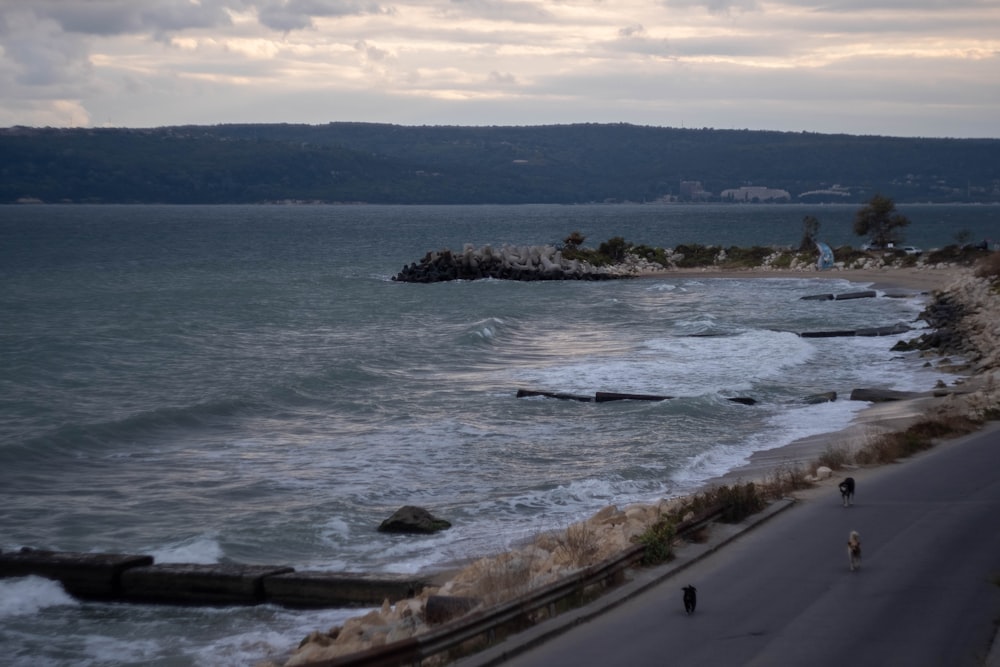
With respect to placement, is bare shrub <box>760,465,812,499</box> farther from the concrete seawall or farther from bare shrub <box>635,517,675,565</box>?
the concrete seawall

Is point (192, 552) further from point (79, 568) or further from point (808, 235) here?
point (808, 235)

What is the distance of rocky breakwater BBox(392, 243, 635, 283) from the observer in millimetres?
70125

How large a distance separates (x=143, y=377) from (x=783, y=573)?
78.0 ft

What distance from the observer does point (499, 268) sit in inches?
2790

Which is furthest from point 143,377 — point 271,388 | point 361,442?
point 361,442

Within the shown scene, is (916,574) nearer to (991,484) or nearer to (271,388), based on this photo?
(991,484)

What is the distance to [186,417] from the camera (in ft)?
81.4

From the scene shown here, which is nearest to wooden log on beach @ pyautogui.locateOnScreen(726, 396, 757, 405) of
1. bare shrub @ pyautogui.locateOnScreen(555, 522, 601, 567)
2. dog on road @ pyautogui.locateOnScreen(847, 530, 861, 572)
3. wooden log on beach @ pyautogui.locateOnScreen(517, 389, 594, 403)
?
wooden log on beach @ pyautogui.locateOnScreen(517, 389, 594, 403)

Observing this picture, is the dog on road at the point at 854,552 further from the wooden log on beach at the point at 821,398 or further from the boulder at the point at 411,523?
the wooden log on beach at the point at 821,398

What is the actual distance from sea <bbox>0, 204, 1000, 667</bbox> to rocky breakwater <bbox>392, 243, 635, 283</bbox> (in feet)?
37.4

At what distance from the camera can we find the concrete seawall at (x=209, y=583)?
41.4ft

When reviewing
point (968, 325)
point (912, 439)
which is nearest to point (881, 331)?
point (968, 325)

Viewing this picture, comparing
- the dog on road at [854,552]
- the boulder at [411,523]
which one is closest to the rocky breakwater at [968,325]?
the boulder at [411,523]

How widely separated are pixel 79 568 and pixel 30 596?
603 mm
